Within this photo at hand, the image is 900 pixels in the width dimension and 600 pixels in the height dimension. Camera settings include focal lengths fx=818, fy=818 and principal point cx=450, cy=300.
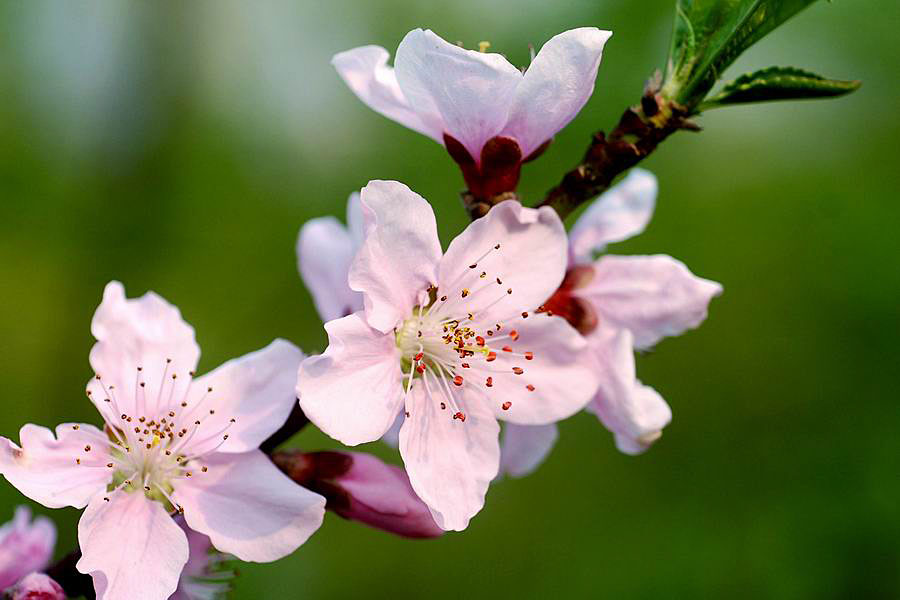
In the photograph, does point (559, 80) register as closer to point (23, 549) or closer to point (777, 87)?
point (777, 87)

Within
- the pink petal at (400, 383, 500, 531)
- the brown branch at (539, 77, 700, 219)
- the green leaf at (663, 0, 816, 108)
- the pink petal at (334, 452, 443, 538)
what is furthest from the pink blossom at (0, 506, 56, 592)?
the green leaf at (663, 0, 816, 108)

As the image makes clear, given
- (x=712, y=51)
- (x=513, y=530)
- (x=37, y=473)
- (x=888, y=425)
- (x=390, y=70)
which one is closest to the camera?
(x=37, y=473)

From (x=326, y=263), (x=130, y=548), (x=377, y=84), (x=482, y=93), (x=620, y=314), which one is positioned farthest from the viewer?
(x=326, y=263)

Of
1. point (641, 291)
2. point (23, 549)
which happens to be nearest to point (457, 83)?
point (641, 291)

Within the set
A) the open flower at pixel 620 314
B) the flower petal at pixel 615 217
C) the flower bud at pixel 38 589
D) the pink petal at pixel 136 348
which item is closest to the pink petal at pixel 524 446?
the open flower at pixel 620 314

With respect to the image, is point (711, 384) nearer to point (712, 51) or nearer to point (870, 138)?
point (870, 138)

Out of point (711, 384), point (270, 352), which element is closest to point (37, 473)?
point (270, 352)
